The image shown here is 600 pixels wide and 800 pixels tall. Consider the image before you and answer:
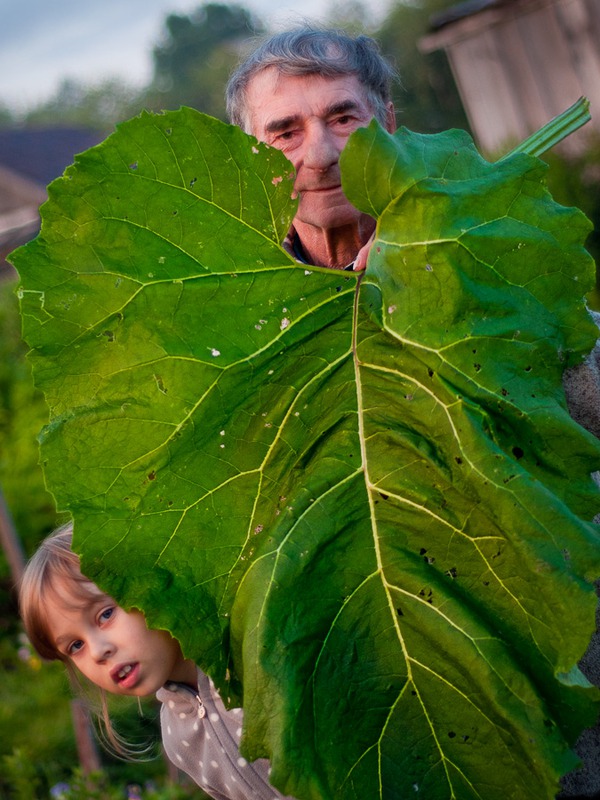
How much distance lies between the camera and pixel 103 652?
202cm

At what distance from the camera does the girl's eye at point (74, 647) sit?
212 cm

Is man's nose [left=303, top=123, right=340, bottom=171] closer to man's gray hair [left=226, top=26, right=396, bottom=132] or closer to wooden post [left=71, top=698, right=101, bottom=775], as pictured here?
man's gray hair [left=226, top=26, right=396, bottom=132]

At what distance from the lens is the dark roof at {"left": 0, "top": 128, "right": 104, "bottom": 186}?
24469 millimetres

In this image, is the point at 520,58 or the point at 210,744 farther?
the point at 520,58

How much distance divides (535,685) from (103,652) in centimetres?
88

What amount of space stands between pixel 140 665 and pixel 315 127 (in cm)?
104

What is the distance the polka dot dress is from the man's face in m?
0.92

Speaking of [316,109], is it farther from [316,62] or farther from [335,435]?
[335,435]

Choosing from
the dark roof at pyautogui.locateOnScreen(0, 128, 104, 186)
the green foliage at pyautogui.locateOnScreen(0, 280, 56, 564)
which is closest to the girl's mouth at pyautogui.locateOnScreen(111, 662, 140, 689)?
the green foliage at pyautogui.locateOnScreen(0, 280, 56, 564)

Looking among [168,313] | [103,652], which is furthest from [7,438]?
[168,313]

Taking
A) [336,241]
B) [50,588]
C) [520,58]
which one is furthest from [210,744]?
[520,58]

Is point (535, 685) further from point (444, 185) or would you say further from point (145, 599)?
point (444, 185)

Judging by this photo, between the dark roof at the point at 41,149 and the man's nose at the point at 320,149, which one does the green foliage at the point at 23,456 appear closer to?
the man's nose at the point at 320,149

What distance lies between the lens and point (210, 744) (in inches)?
79.7
